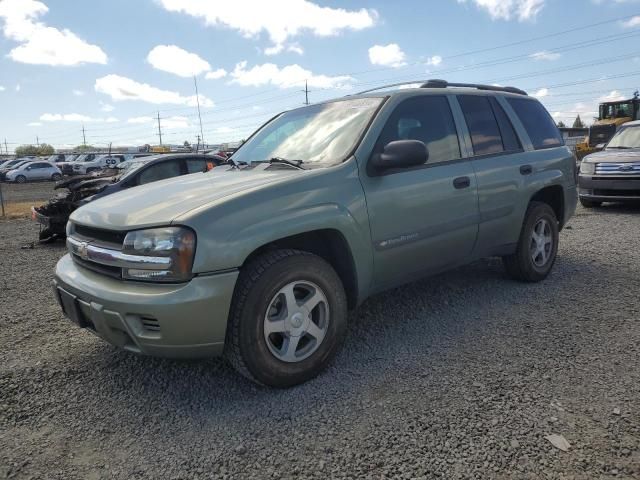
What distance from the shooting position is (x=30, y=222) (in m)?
11.9

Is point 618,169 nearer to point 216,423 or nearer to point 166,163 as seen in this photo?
point 166,163

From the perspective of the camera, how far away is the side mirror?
10.5 ft

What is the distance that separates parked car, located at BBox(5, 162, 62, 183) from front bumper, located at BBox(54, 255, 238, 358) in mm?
35382

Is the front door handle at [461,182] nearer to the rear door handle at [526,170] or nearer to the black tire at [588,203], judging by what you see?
the rear door handle at [526,170]

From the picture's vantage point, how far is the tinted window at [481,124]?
4.13 metres

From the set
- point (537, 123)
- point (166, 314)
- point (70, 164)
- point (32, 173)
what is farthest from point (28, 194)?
point (166, 314)

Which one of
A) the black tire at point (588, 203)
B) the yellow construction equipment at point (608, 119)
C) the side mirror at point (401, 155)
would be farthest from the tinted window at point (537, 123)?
the yellow construction equipment at point (608, 119)

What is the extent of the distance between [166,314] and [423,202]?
195 centimetres

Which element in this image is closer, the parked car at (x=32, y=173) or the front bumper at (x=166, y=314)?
the front bumper at (x=166, y=314)

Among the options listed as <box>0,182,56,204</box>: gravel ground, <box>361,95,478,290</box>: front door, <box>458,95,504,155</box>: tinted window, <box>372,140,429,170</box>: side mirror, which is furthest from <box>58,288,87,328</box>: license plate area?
<box>0,182,56,204</box>: gravel ground

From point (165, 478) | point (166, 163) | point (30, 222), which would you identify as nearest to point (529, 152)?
point (165, 478)

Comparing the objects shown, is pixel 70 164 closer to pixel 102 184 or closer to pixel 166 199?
pixel 102 184

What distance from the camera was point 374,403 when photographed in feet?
9.10

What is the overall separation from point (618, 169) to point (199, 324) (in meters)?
9.09
